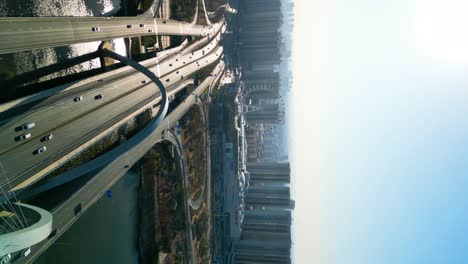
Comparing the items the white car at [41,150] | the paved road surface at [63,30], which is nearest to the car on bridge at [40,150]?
the white car at [41,150]

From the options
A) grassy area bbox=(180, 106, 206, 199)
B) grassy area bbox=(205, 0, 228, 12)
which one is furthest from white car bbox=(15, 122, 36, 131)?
grassy area bbox=(205, 0, 228, 12)

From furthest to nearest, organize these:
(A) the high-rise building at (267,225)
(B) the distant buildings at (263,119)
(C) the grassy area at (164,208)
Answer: (A) the high-rise building at (267,225) < (B) the distant buildings at (263,119) < (C) the grassy area at (164,208)

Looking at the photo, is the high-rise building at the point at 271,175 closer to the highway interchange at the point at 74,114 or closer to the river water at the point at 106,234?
the highway interchange at the point at 74,114

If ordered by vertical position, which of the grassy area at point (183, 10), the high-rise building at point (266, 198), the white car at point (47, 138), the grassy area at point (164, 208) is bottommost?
the high-rise building at point (266, 198)

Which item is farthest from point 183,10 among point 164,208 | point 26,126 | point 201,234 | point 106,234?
point 201,234

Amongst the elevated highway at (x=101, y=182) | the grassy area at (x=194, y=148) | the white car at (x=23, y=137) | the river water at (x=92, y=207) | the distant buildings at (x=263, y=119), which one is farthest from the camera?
the distant buildings at (x=263, y=119)

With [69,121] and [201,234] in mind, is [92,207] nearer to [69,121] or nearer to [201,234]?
[69,121]

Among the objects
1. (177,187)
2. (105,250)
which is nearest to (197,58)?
(177,187)

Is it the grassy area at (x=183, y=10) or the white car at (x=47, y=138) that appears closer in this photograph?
the white car at (x=47, y=138)

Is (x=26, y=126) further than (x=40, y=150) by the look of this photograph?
No
